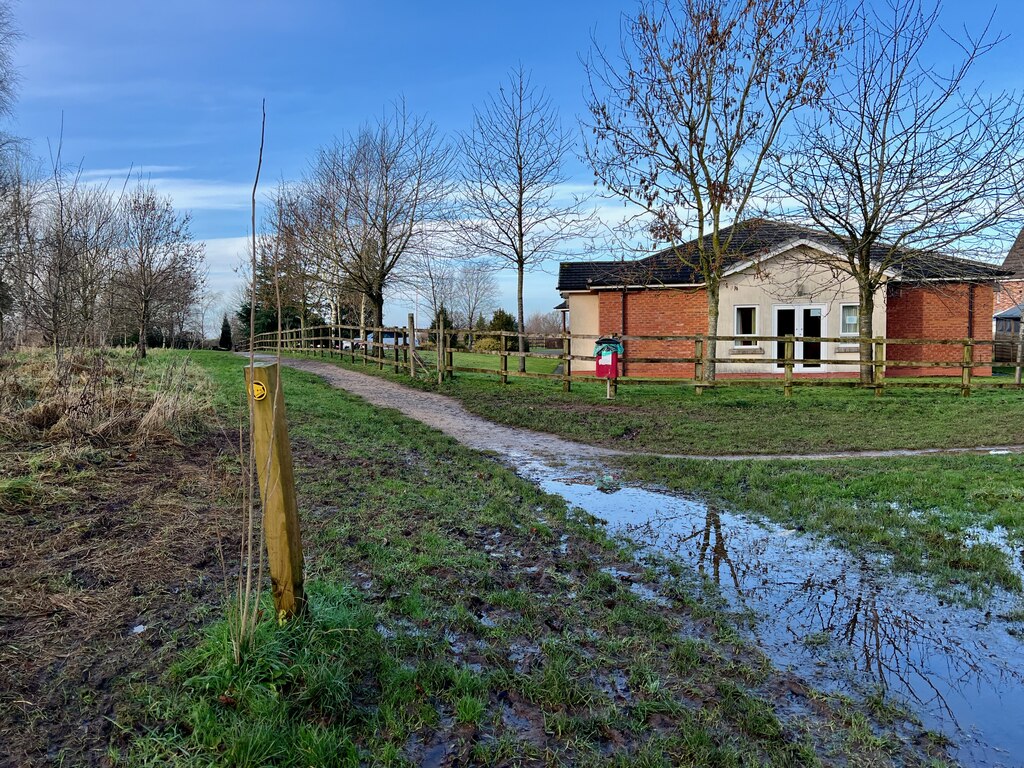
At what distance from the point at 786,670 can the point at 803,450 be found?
6668 mm

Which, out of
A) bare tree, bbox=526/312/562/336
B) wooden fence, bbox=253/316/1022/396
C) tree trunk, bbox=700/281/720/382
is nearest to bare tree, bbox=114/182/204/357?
wooden fence, bbox=253/316/1022/396

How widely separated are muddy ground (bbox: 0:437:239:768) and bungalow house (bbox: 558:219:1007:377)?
17.2 m

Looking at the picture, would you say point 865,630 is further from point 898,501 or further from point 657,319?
point 657,319

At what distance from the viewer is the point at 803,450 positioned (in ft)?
30.4

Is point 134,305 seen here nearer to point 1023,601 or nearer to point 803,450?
point 803,450

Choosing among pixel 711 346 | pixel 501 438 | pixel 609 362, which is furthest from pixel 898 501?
pixel 711 346

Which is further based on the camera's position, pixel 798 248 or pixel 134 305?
pixel 134 305

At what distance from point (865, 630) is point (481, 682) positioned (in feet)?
7.44

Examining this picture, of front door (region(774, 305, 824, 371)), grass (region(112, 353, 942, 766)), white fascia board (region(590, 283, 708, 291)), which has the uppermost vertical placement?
white fascia board (region(590, 283, 708, 291))

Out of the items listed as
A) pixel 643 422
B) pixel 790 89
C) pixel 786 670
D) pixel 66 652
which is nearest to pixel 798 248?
pixel 790 89

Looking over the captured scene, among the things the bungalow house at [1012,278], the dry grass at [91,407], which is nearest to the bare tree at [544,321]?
the bungalow house at [1012,278]

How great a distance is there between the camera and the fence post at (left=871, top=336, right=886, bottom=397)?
629 inches

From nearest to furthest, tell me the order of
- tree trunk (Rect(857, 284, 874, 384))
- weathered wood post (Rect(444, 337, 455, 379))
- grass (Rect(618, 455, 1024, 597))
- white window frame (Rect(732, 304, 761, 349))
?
grass (Rect(618, 455, 1024, 597)) < tree trunk (Rect(857, 284, 874, 384)) < weathered wood post (Rect(444, 337, 455, 379)) < white window frame (Rect(732, 304, 761, 349))

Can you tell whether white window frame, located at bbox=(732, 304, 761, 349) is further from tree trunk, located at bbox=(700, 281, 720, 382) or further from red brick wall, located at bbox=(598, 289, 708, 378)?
tree trunk, located at bbox=(700, 281, 720, 382)
